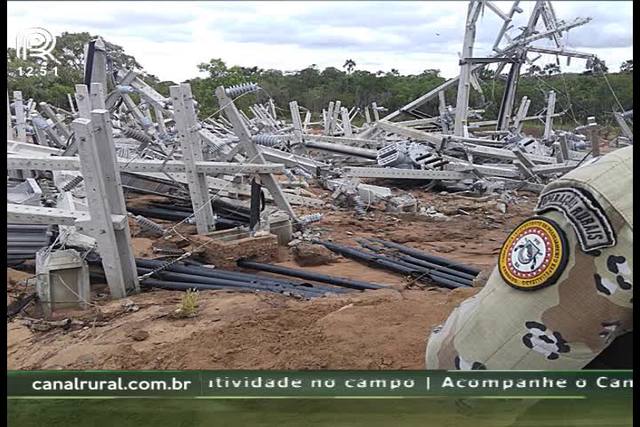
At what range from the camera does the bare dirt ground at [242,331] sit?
339 centimetres

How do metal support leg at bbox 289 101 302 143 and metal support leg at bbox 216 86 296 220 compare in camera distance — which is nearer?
metal support leg at bbox 216 86 296 220

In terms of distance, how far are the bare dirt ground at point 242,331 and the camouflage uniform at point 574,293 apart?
122 cm

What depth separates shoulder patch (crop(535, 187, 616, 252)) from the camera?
1717 mm

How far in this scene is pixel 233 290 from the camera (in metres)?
4.63

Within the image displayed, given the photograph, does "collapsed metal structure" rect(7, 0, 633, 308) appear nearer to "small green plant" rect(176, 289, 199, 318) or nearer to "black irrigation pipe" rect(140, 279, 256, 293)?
"black irrigation pipe" rect(140, 279, 256, 293)

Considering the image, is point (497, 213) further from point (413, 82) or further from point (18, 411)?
point (18, 411)

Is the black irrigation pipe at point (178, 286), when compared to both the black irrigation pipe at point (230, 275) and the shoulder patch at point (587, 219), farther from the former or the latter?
the shoulder patch at point (587, 219)

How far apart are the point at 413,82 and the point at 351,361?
13.3ft

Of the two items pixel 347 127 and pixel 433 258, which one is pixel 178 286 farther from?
pixel 347 127

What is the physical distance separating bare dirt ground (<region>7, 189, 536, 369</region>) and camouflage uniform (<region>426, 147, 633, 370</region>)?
1.22 m

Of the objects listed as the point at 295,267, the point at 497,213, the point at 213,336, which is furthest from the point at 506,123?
the point at 213,336

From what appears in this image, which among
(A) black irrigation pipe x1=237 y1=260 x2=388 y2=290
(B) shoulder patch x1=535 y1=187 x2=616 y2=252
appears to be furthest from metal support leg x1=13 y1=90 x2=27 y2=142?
(B) shoulder patch x1=535 y1=187 x2=616 y2=252

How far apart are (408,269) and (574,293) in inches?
131

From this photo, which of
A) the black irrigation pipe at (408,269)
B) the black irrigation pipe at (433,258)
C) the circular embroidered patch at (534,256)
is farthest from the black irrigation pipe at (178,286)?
the circular embroidered patch at (534,256)
